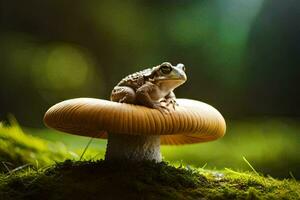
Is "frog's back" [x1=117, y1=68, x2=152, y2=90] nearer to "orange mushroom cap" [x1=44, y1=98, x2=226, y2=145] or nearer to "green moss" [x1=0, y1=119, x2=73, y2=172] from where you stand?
"orange mushroom cap" [x1=44, y1=98, x2=226, y2=145]

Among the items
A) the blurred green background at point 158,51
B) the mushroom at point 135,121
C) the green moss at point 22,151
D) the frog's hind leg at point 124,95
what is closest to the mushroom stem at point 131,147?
the mushroom at point 135,121

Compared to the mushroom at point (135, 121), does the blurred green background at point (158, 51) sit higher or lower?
lower

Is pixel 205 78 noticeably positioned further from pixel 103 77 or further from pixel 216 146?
pixel 216 146

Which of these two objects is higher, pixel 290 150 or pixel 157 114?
pixel 157 114

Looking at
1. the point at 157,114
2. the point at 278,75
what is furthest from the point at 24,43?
the point at 157,114

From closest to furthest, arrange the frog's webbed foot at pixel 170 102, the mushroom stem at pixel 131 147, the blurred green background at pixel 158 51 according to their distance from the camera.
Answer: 1. the frog's webbed foot at pixel 170 102
2. the mushroom stem at pixel 131 147
3. the blurred green background at pixel 158 51

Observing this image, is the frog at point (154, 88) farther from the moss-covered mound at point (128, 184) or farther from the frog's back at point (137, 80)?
the moss-covered mound at point (128, 184)
